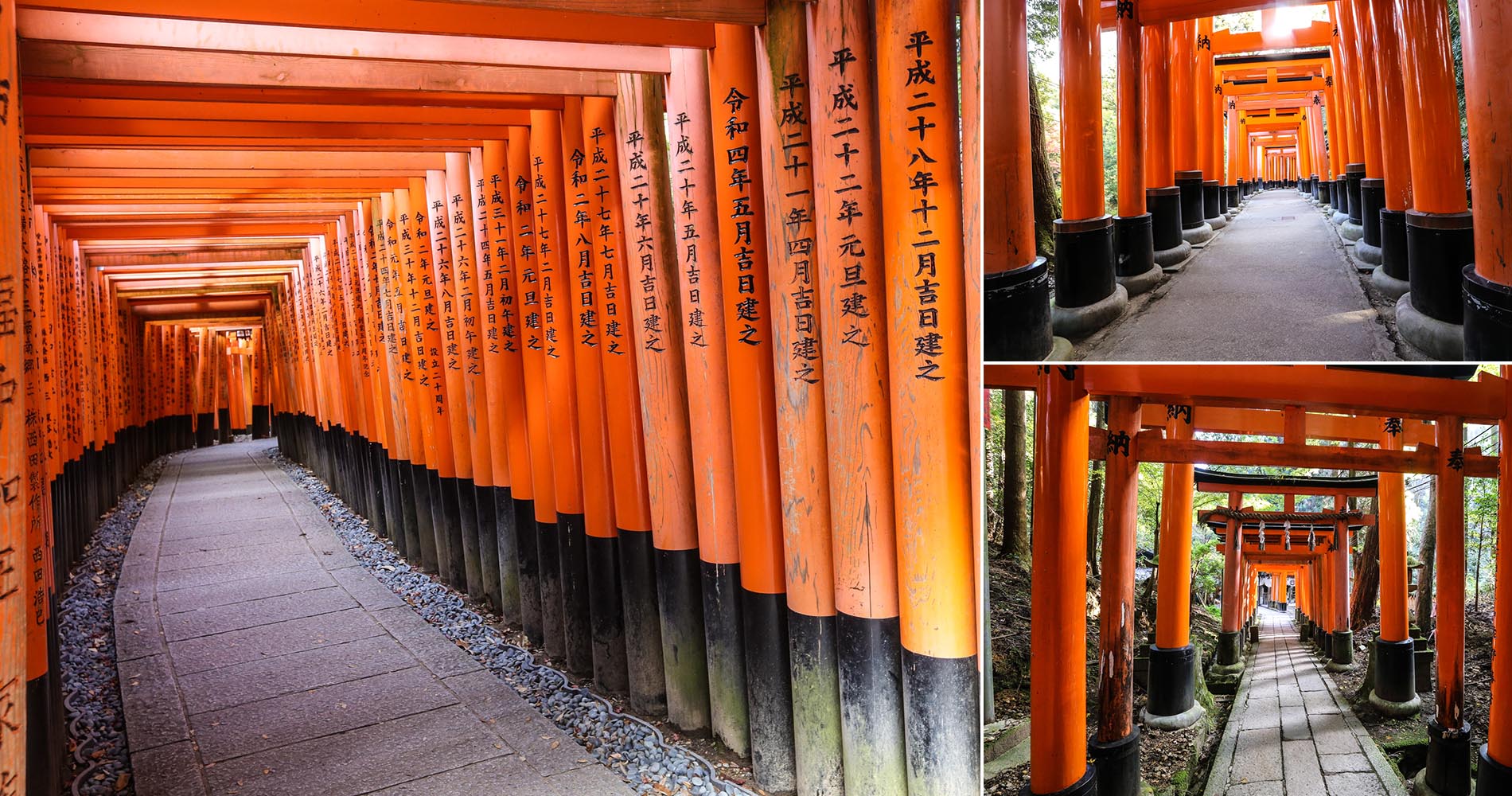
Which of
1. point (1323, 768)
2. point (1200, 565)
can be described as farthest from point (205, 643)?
point (1200, 565)

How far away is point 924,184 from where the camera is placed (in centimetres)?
349

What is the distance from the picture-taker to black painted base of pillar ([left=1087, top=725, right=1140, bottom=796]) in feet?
8.43

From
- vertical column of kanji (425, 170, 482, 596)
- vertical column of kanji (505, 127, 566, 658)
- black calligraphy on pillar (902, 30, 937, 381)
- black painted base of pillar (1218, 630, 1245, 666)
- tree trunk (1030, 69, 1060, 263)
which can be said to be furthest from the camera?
vertical column of kanji (425, 170, 482, 596)

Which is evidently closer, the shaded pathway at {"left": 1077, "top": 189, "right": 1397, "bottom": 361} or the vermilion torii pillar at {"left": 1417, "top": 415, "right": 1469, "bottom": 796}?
the shaded pathway at {"left": 1077, "top": 189, "right": 1397, "bottom": 361}

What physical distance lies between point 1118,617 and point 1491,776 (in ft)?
5.23

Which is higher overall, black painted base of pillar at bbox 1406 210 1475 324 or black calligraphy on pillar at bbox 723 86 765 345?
black calligraphy on pillar at bbox 723 86 765 345

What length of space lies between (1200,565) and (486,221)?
12.3 m

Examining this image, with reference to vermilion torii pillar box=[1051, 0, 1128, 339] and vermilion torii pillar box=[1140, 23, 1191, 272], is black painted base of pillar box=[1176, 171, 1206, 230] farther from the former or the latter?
vermilion torii pillar box=[1051, 0, 1128, 339]

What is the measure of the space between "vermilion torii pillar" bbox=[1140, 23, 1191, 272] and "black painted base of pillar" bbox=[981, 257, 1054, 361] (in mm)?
310

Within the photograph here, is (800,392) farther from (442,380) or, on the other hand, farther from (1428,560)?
(442,380)

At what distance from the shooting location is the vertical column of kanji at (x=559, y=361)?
695 cm

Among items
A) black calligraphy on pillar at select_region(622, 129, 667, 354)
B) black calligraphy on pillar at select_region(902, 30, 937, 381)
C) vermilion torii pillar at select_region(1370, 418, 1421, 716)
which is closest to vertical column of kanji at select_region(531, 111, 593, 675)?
black calligraphy on pillar at select_region(622, 129, 667, 354)

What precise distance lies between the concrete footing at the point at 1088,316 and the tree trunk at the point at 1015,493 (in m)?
0.93

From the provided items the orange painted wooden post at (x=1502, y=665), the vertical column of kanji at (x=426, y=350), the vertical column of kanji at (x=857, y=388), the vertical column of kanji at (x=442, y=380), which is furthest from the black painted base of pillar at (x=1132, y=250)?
the vertical column of kanji at (x=426, y=350)
